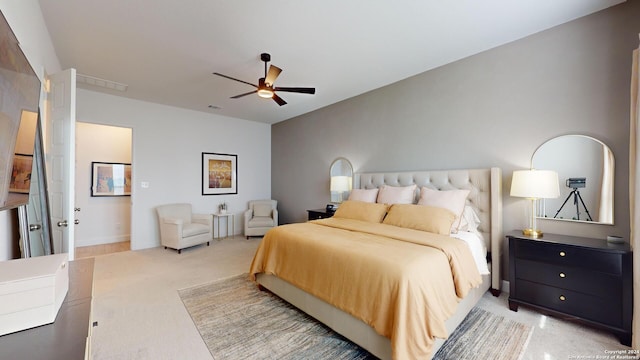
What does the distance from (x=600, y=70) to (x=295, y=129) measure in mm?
4961

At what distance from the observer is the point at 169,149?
211 inches

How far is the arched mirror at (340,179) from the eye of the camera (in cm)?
482

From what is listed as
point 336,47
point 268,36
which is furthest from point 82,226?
point 336,47

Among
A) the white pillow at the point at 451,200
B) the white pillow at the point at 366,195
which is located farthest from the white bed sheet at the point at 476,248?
the white pillow at the point at 366,195

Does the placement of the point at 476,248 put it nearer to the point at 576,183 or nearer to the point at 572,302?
the point at 572,302

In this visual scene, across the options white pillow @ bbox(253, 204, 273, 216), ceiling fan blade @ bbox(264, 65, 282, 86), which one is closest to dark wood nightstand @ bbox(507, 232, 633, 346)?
ceiling fan blade @ bbox(264, 65, 282, 86)

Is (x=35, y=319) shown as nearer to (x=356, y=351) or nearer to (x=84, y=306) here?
(x=84, y=306)

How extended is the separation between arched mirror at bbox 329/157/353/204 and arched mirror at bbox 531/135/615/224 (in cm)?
270

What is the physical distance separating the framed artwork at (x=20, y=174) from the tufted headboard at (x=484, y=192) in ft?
12.3

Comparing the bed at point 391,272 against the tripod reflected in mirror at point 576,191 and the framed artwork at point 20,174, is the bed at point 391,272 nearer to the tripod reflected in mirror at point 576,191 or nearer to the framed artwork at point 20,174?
the tripod reflected in mirror at point 576,191

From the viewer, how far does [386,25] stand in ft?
8.64

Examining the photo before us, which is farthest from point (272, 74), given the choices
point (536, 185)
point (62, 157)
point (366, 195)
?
point (536, 185)

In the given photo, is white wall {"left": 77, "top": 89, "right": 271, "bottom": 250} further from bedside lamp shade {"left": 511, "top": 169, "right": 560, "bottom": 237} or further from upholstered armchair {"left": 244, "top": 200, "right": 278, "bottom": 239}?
bedside lamp shade {"left": 511, "top": 169, "right": 560, "bottom": 237}

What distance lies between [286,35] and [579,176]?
339 cm
